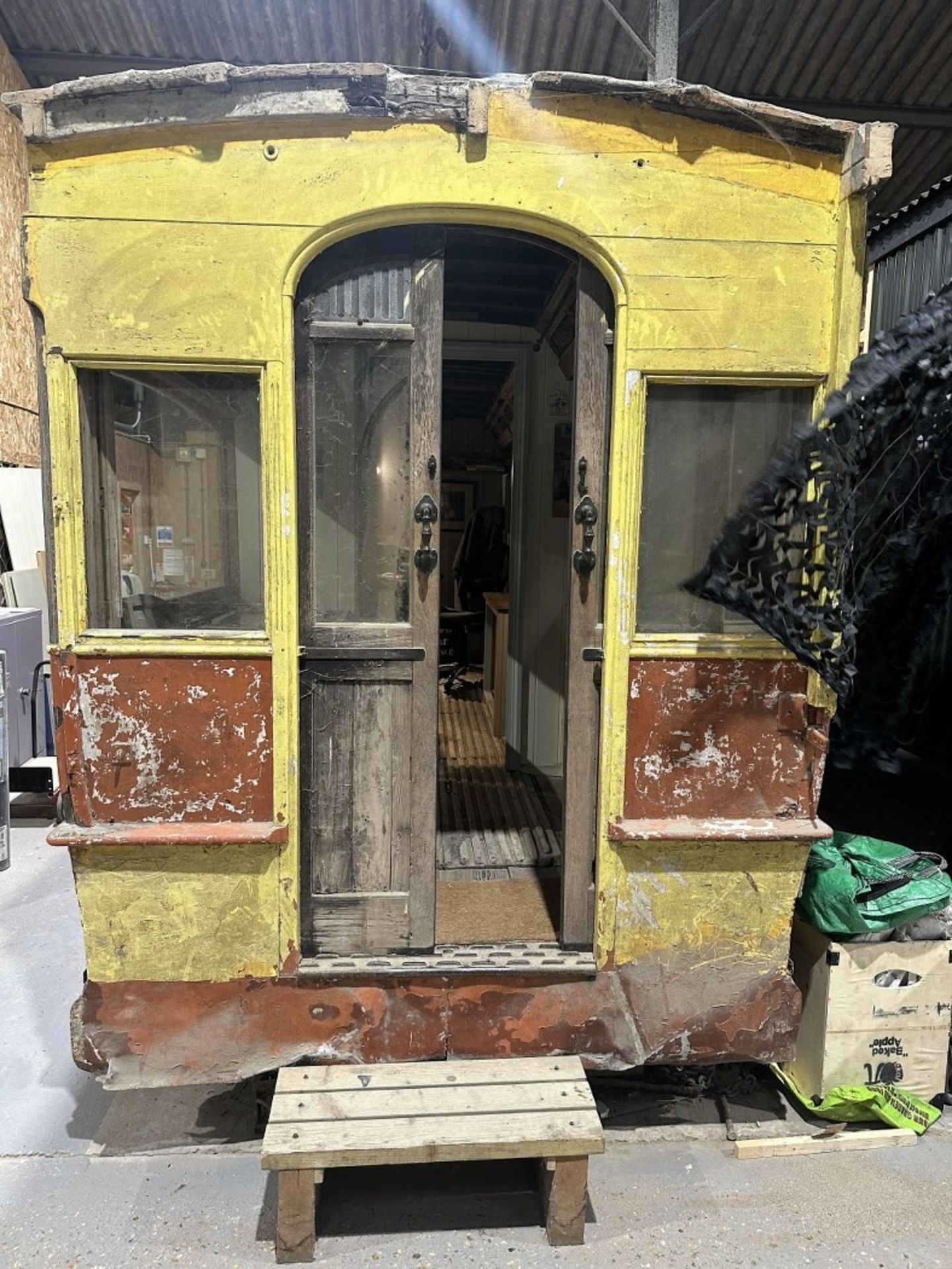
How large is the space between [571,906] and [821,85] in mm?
6217

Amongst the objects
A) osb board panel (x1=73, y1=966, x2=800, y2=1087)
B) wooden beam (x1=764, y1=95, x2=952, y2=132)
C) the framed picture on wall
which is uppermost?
wooden beam (x1=764, y1=95, x2=952, y2=132)

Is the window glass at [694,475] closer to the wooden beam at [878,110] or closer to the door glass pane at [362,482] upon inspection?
the door glass pane at [362,482]

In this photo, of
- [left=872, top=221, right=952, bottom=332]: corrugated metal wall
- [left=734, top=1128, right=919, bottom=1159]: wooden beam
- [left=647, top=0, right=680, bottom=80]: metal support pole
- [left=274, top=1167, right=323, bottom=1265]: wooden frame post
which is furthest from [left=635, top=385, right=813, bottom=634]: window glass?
[left=872, top=221, right=952, bottom=332]: corrugated metal wall

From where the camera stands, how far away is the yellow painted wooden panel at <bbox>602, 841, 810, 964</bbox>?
2.59m

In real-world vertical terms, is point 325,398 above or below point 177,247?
below

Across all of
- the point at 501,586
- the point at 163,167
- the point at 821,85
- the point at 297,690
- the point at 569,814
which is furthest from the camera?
the point at 501,586

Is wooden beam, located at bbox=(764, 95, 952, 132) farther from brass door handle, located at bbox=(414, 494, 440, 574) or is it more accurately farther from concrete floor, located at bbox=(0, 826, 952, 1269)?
concrete floor, located at bbox=(0, 826, 952, 1269)

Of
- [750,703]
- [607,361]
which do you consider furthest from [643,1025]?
[607,361]

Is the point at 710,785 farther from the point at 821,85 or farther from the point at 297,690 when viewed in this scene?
the point at 821,85

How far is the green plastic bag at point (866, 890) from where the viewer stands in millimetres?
2744

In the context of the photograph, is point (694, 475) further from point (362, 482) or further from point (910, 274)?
point (910, 274)

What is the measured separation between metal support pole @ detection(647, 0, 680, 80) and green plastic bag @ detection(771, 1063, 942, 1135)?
17.0 ft

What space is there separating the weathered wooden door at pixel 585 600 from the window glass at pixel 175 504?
39.7 inches

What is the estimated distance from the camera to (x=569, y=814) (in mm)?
2686
